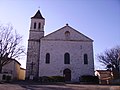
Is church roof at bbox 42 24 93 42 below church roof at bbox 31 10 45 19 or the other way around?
below

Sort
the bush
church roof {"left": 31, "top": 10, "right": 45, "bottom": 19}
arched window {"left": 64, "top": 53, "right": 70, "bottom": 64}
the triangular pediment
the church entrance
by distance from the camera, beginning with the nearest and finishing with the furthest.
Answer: the bush
the church entrance
arched window {"left": 64, "top": 53, "right": 70, "bottom": 64}
the triangular pediment
church roof {"left": 31, "top": 10, "right": 45, "bottom": 19}

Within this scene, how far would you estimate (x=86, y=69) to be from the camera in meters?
33.3

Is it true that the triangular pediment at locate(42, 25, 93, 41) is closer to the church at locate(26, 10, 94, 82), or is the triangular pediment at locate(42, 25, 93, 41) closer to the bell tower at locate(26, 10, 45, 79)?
the church at locate(26, 10, 94, 82)

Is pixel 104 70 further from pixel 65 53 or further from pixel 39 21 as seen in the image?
pixel 39 21

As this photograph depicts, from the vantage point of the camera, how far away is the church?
33.1m

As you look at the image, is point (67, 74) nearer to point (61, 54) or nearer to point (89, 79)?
point (61, 54)

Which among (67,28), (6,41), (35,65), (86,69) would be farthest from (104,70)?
(6,41)

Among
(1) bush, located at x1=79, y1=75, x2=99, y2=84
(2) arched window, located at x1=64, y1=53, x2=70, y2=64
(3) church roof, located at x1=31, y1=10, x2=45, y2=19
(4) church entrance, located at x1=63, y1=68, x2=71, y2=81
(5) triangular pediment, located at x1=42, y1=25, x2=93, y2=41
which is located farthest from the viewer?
(3) church roof, located at x1=31, y1=10, x2=45, y2=19

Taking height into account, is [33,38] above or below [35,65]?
above

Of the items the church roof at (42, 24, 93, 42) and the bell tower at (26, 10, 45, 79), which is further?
the church roof at (42, 24, 93, 42)

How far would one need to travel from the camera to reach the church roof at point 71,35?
34750 millimetres

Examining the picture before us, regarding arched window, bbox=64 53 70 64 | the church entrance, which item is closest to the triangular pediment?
arched window, bbox=64 53 70 64

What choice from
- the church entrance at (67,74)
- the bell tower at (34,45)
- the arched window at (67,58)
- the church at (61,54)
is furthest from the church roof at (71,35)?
the church entrance at (67,74)

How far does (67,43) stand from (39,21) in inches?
297
